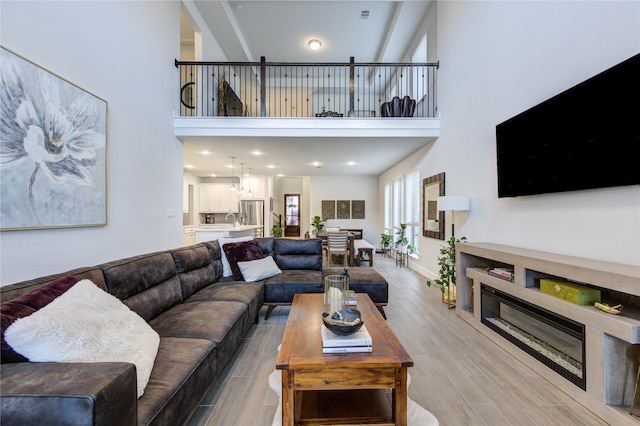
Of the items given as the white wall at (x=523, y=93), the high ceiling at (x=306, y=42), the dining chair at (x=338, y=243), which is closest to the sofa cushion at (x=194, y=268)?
the high ceiling at (x=306, y=42)

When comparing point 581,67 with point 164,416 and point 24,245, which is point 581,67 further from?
point 24,245

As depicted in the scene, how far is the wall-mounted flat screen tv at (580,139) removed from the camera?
172 cm

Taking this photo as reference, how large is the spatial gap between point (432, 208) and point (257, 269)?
→ 337cm

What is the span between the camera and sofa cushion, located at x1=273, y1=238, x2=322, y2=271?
3.79 meters

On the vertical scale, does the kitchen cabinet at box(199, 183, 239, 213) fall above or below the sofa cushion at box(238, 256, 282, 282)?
above

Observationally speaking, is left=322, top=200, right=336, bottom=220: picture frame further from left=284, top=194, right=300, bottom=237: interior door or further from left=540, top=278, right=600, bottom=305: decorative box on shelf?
left=540, top=278, right=600, bottom=305: decorative box on shelf

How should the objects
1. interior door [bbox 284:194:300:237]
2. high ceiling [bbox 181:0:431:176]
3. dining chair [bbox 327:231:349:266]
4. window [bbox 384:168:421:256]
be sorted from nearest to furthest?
high ceiling [bbox 181:0:431:176] < dining chair [bbox 327:231:349:266] < window [bbox 384:168:421:256] < interior door [bbox 284:194:300:237]

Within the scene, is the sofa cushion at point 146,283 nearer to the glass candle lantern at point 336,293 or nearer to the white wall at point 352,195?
the glass candle lantern at point 336,293

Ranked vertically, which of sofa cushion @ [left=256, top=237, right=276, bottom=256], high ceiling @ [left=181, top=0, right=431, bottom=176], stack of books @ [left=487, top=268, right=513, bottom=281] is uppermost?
high ceiling @ [left=181, top=0, right=431, bottom=176]

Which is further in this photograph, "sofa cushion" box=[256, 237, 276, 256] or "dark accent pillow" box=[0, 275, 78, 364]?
"sofa cushion" box=[256, 237, 276, 256]

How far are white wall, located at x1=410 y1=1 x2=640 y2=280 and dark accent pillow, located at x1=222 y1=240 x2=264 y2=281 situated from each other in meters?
2.97

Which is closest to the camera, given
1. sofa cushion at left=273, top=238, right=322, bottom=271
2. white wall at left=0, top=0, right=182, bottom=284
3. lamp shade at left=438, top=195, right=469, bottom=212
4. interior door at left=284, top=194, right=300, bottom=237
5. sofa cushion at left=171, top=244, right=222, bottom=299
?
white wall at left=0, top=0, right=182, bottom=284

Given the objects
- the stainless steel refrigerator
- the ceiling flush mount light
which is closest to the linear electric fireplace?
the ceiling flush mount light

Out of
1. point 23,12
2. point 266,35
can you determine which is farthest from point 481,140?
point 266,35
